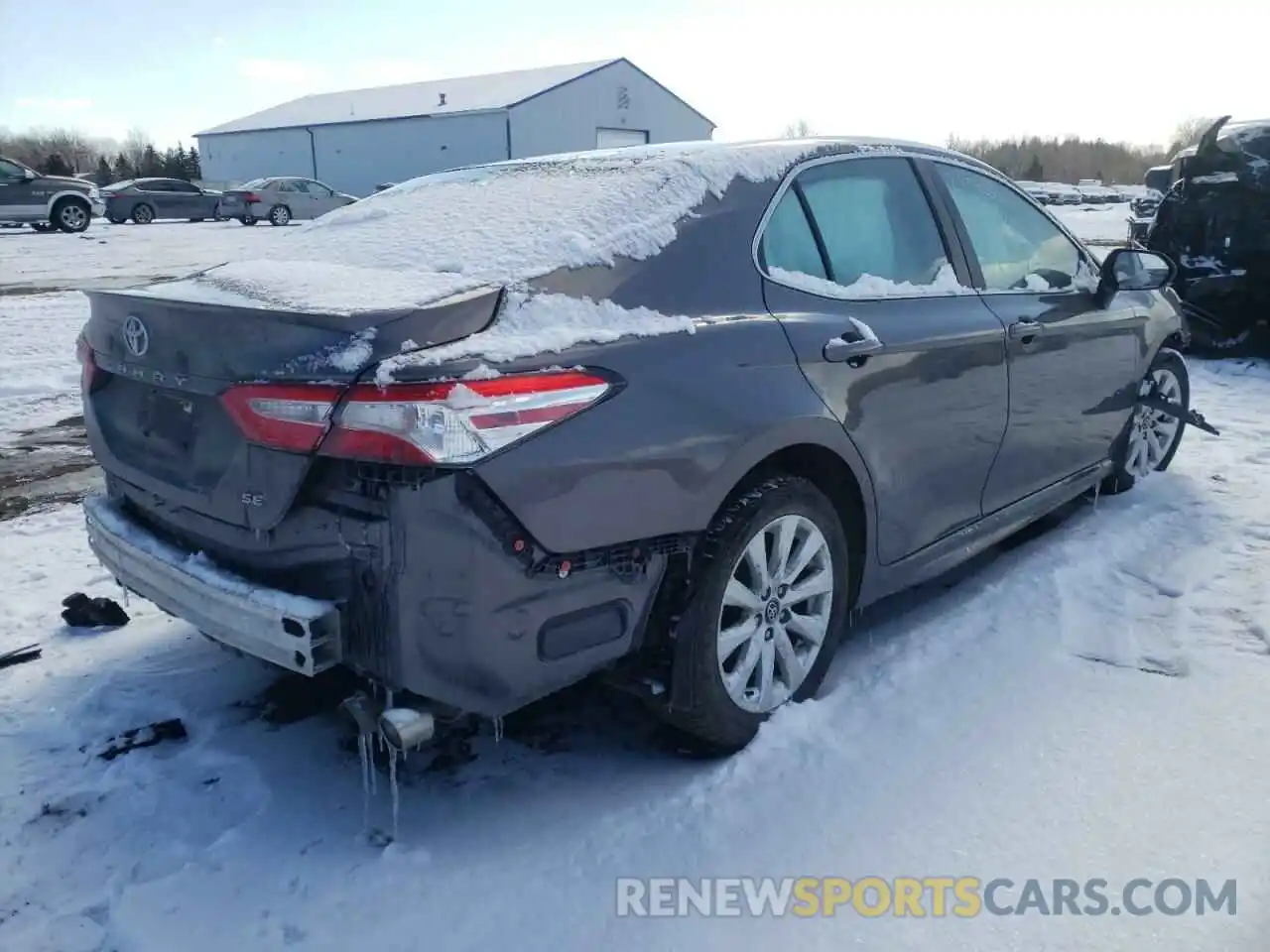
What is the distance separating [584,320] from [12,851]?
1.86 metres

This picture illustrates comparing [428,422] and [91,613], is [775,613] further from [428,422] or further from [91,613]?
[91,613]

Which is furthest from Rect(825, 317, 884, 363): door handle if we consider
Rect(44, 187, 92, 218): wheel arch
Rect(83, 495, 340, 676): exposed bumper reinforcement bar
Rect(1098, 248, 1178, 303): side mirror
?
Rect(44, 187, 92, 218): wheel arch

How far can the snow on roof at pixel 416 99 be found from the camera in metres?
40.0

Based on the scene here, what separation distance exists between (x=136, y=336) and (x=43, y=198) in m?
23.7

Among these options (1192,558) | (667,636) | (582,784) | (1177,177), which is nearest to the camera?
(667,636)

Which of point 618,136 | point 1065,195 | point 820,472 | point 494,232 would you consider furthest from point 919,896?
point 1065,195

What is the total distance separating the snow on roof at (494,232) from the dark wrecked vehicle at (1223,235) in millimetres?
6262

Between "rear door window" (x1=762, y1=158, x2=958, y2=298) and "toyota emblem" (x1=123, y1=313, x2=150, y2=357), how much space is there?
1.65 m

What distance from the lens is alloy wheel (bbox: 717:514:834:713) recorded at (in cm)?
266

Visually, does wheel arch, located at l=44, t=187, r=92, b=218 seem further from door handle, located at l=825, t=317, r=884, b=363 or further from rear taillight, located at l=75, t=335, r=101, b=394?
door handle, located at l=825, t=317, r=884, b=363

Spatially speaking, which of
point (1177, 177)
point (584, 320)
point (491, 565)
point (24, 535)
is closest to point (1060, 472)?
point (584, 320)

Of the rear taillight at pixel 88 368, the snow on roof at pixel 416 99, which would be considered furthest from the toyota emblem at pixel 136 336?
the snow on roof at pixel 416 99

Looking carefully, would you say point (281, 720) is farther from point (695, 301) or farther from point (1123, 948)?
point (1123, 948)

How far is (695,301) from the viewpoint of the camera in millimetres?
2551
